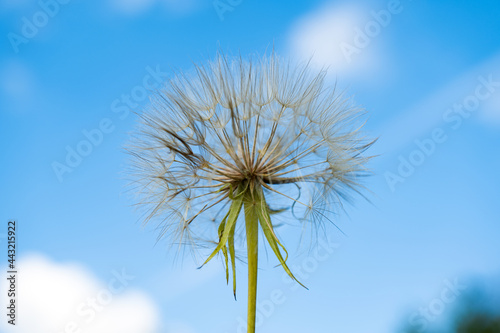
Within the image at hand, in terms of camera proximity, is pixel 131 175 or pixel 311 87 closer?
pixel 311 87

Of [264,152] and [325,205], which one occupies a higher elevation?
[264,152]

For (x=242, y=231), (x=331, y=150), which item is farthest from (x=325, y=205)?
(x=242, y=231)

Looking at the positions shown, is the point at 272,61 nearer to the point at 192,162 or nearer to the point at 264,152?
the point at 264,152

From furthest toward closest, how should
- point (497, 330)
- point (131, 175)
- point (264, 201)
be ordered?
point (497, 330)
point (131, 175)
point (264, 201)

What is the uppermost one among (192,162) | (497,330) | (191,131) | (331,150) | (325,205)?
(191,131)

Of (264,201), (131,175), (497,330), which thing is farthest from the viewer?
(497,330)

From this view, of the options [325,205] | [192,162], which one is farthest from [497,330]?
[192,162]

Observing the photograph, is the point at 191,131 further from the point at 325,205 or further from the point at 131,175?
the point at 325,205
